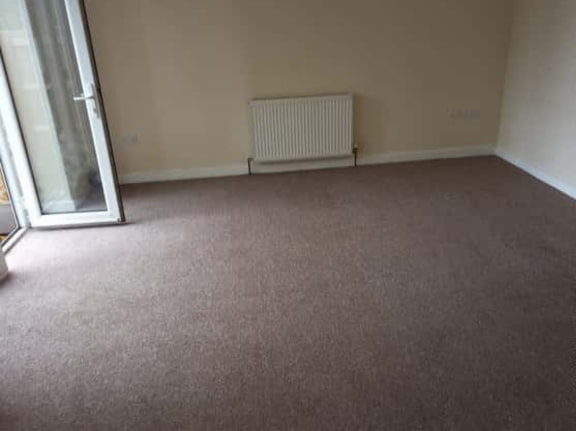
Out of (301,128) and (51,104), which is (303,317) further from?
(51,104)

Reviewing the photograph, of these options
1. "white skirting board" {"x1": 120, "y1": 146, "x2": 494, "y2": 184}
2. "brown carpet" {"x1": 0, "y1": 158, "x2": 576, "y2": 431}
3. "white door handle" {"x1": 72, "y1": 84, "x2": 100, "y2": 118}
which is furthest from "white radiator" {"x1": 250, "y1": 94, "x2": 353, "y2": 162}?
"white door handle" {"x1": 72, "y1": 84, "x2": 100, "y2": 118}

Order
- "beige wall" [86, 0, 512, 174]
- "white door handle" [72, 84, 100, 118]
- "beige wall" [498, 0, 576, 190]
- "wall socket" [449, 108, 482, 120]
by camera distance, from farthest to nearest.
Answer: "wall socket" [449, 108, 482, 120] < "beige wall" [86, 0, 512, 174] < "beige wall" [498, 0, 576, 190] < "white door handle" [72, 84, 100, 118]

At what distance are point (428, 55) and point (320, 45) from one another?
1060mm

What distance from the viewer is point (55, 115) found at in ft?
12.7

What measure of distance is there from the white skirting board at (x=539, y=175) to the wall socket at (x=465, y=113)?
0.47m

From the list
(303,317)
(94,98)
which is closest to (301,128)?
(94,98)

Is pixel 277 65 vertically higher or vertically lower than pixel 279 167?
higher

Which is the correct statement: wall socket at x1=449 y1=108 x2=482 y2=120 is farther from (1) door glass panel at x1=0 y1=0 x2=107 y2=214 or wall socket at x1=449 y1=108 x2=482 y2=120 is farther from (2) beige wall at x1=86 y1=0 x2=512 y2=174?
(1) door glass panel at x1=0 y1=0 x2=107 y2=214

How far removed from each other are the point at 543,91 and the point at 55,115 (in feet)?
13.5

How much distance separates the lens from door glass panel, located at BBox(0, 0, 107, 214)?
357cm

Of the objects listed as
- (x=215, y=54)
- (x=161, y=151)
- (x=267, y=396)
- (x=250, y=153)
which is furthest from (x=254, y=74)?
(x=267, y=396)

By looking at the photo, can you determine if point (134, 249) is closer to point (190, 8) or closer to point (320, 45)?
point (190, 8)

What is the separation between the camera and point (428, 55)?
4.74 meters

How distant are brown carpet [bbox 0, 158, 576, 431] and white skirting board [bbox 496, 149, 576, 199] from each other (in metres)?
0.09
